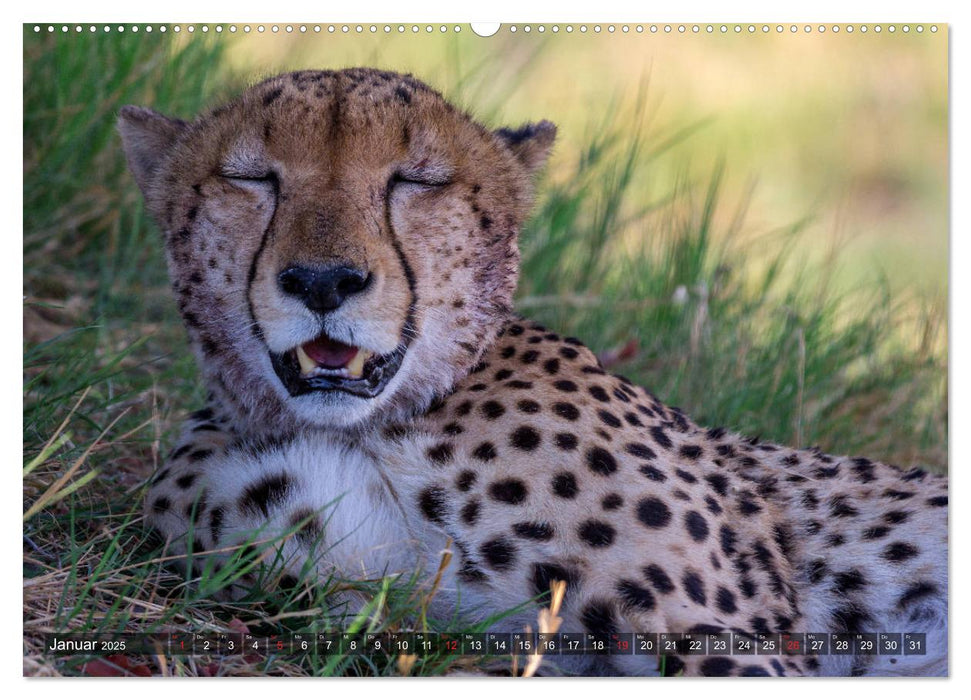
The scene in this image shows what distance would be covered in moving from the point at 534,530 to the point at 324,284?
502mm

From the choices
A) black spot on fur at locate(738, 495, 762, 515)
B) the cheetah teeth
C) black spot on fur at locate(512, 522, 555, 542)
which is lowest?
black spot on fur at locate(738, 495, 762, 515)

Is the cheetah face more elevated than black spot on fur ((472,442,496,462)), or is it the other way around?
the cheetah face

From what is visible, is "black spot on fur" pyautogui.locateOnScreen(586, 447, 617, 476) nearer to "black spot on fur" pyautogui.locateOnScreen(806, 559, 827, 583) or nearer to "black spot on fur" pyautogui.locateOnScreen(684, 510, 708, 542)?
"black spot on fur" pyautogui.locateOnScreen(684, 510, 708, 542)

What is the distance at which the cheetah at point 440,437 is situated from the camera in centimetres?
204

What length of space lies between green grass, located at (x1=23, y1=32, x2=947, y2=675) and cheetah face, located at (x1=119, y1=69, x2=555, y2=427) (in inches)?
11.9

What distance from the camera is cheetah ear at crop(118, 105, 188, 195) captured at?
2434 mm

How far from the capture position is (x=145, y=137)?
2447 mm

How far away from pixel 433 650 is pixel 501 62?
1.32 meters

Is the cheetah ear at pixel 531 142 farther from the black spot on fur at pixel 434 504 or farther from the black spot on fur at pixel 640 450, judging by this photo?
the black spot on fur at pixel 434 504

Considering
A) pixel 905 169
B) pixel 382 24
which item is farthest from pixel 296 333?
pixel 905 169

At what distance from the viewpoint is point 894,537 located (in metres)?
2.32

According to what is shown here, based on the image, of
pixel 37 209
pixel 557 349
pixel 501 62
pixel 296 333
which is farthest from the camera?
pixel 37 209

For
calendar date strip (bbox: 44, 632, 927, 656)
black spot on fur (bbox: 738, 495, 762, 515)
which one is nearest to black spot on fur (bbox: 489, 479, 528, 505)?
calendar date strip (bbox: 44, 632, 927, 656)
